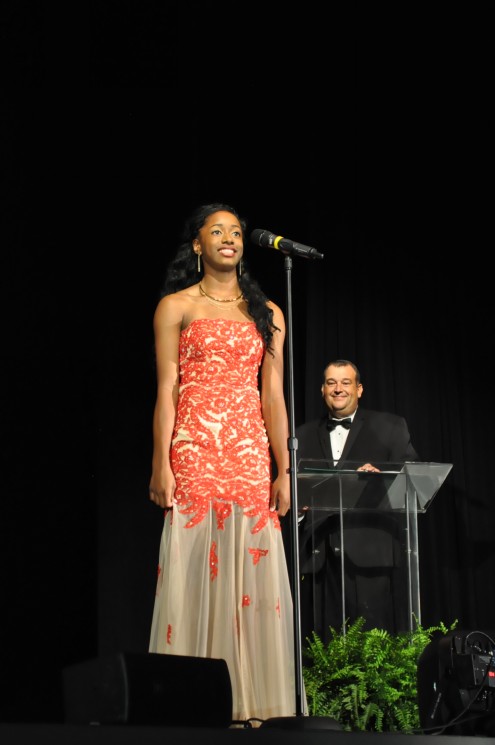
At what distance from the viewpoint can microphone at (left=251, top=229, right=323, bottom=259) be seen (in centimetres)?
375

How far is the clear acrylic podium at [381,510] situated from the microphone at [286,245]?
3.06ft

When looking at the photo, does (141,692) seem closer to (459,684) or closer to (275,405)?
(459,684)

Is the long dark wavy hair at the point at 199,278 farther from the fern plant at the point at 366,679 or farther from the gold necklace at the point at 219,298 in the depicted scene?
the fern plant at the point at 366,679

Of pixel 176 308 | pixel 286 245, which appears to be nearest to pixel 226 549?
pixel 176 308

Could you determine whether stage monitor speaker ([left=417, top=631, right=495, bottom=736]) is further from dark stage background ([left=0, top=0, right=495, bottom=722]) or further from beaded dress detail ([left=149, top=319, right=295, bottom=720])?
dark stage background ([left=0, top=0, right=495, bottom=722])

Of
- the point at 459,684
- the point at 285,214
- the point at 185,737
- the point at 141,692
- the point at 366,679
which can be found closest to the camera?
the point at 185,737

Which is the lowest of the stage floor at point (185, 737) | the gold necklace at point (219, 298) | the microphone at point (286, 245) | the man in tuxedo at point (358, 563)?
the stage floor at point (185, 737)

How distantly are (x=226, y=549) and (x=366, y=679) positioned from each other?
893 millimetres

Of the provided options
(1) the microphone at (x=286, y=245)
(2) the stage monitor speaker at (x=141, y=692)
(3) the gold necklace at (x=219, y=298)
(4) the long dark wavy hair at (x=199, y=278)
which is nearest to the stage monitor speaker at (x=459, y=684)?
(2) the stage monitor speaker at (x=141, y=692)

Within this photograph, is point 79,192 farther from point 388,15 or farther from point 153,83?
point 388,15

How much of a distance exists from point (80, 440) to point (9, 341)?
0.85m

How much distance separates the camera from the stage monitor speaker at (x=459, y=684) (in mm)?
2750

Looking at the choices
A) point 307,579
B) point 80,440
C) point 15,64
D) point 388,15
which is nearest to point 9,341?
point 80,440

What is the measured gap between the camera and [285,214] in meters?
6.46
